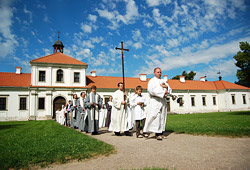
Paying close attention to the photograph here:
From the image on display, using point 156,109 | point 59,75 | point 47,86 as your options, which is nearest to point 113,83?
point 59,75

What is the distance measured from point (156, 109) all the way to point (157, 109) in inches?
1.2

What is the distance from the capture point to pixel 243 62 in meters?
21.0

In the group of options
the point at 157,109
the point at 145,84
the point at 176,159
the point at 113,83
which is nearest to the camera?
the point at 176,159

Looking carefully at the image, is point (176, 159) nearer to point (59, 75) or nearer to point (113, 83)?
point (59, 75)

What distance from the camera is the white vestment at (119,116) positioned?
7426 millimetres

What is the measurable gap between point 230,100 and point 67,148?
133 ft

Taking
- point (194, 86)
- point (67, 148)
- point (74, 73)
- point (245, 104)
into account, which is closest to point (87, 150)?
point (67, 148)

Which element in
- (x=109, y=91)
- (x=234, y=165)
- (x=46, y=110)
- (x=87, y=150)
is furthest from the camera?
(x=109, y=91)

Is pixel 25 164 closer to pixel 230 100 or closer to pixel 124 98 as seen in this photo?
pixel 124 98

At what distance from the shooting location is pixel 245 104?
39.6 m

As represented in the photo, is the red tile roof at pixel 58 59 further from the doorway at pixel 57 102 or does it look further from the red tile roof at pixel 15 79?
the doorway at pixel 57 102

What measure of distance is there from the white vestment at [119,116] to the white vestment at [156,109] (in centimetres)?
173

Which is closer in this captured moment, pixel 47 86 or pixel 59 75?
pixel 47 86

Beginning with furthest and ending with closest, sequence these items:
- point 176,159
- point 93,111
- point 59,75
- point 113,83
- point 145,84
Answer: point 145,84 → point 113,83 → point 59,75 → point 93,111 → point 176,159
